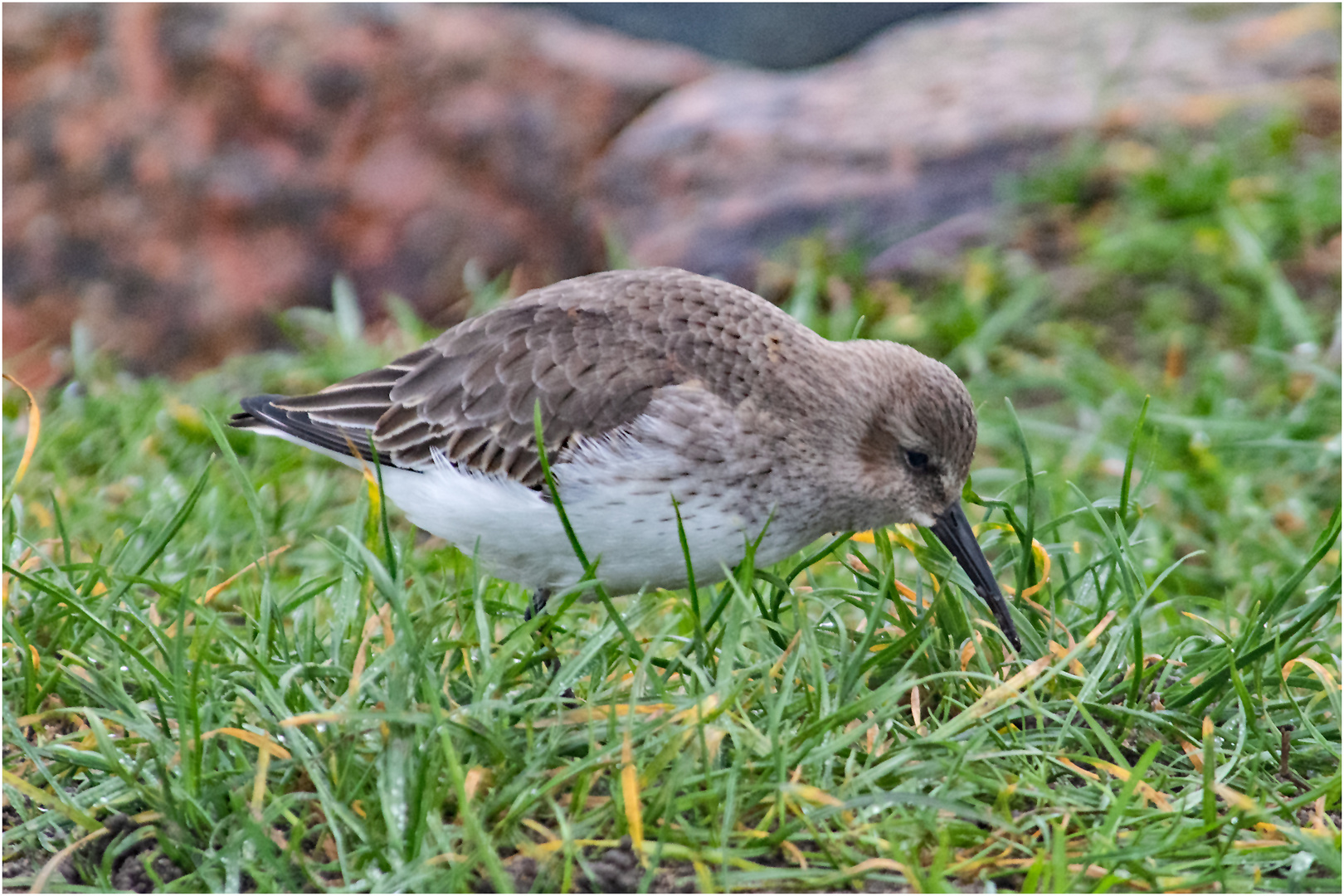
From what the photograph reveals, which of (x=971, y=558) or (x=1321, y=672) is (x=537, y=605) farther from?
(x=1321, y=672)

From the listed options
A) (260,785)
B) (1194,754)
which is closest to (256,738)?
(260,785)

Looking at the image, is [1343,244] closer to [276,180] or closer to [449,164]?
[449,164]

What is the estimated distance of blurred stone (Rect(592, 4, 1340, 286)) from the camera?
861 centimetres

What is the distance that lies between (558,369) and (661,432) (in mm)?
492

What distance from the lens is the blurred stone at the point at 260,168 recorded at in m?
8.96

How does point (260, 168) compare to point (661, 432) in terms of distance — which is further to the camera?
point (260, 168)

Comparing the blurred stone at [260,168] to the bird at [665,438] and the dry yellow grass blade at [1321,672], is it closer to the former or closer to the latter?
the bird at [665,438]

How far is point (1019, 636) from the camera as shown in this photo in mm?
3916

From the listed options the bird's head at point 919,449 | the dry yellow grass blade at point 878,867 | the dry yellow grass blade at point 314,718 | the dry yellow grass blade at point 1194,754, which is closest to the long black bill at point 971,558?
the bird's head at point 919,449

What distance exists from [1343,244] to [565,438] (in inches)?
219

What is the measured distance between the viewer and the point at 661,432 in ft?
13.0

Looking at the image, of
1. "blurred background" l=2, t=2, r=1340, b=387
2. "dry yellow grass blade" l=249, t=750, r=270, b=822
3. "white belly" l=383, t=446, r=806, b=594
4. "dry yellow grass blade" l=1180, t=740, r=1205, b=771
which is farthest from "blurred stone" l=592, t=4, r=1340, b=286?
"dry yellow grass blade" l=249, t=750, r=270, b=822

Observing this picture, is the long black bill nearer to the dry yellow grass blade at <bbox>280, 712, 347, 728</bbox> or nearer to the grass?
the grass

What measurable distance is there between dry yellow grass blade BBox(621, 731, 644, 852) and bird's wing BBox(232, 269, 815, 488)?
1.23 m
